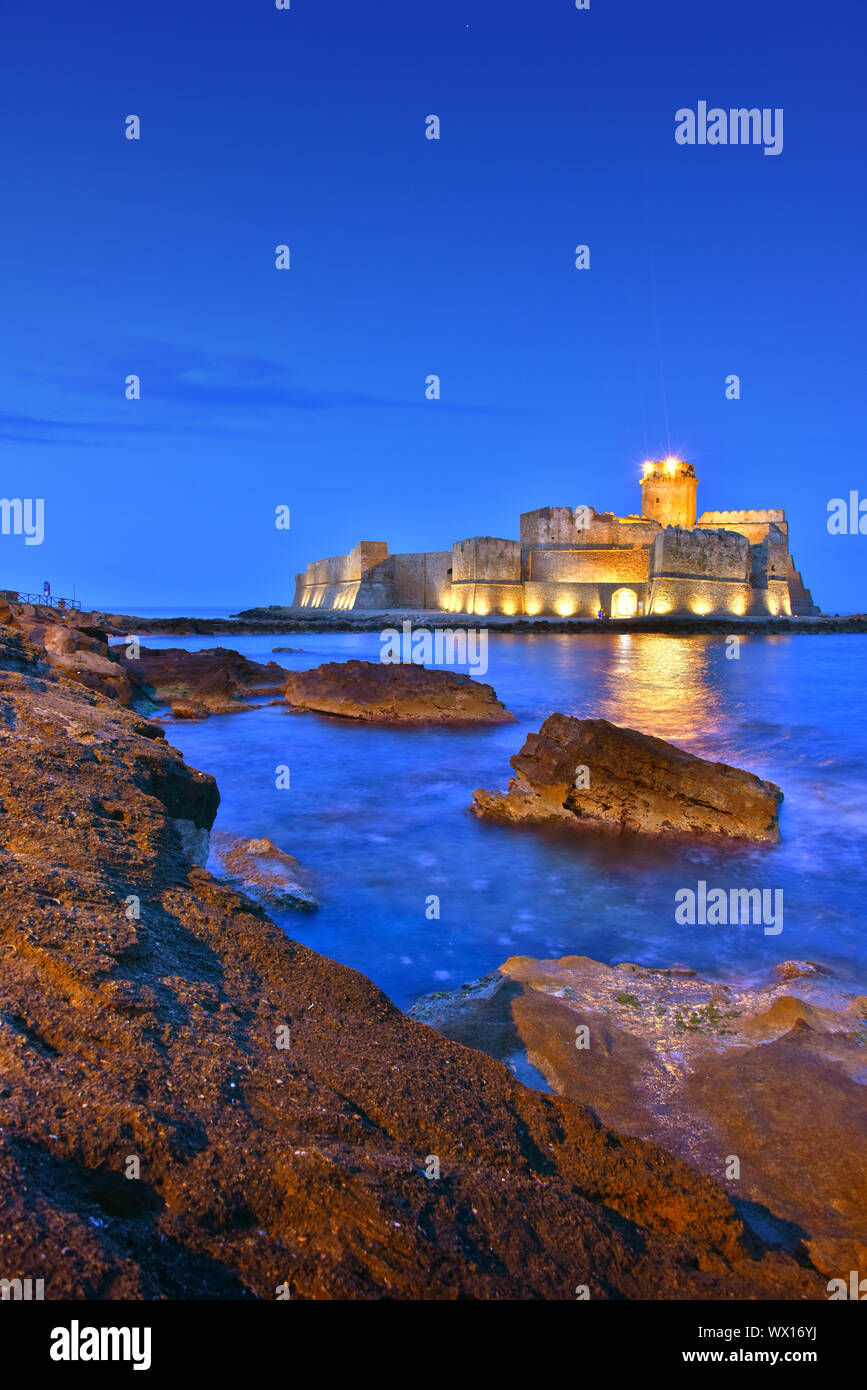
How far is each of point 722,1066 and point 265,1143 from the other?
2.21 metres

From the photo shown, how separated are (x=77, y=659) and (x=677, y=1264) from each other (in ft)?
37.7

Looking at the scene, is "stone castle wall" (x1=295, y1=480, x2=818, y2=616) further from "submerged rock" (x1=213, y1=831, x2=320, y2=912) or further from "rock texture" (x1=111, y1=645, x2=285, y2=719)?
"submerged rock" (x1=213, y1=831, x2=320, y2=912)

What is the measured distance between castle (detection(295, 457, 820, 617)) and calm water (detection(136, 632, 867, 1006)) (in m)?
27.4

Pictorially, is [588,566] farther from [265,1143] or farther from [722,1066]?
[265,1143]

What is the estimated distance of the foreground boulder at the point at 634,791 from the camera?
23.3 ft

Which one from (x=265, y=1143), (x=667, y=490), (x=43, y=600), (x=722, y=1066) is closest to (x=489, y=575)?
(x=667, y=490)

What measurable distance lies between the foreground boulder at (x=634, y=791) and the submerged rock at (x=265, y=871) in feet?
8.36

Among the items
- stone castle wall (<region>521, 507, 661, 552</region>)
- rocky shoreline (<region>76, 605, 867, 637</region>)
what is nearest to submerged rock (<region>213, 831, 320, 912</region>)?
rocky shoreline (<region>76, 605, 867, 637</region>)

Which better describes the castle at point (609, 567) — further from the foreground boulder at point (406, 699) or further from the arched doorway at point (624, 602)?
the foreground boulder at point (406, 699)

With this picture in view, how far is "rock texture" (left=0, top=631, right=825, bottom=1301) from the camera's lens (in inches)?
52.6

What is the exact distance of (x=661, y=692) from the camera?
19.3 m

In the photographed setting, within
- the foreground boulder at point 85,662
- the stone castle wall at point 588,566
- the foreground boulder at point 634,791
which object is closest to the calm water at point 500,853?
the foreground boulder at point 634,791
